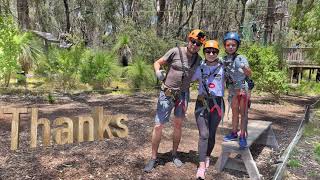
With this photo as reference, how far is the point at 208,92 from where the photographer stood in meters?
4.89

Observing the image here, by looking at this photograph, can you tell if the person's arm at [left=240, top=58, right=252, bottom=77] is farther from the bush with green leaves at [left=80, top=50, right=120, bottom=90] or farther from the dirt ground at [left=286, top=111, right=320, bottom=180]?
the bush with green leaves at [left=80, top=50, right=120, bottom=90]

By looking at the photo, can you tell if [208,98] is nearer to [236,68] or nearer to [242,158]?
[236,68]

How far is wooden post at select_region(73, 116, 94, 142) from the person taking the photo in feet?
16.8

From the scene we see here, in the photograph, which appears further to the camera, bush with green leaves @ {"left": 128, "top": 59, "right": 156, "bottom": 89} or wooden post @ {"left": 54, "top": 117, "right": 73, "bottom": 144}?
bush with green leaves @ {"left": 128, "top": 59, "right": 156, "bottom": 89}

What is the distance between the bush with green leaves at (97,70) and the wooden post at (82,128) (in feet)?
27.4

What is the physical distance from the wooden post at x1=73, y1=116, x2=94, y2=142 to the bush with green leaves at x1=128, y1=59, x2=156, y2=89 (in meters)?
9.03

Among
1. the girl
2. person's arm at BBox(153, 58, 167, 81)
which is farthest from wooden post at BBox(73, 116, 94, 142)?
the girl

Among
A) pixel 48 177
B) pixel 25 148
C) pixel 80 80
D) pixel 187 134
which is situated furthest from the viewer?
pixel 80 80

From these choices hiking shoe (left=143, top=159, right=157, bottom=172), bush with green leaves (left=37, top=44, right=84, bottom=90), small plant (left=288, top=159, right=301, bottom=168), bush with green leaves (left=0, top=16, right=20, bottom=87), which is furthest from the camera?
bush with green leaves (left=37, top=44, right=84, bottom=90)

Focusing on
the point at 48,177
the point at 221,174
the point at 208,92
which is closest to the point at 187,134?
the point at 221,174

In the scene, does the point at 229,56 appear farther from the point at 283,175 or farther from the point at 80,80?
the point at 80,80

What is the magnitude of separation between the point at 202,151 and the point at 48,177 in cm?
186

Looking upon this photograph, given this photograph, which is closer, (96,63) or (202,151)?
(202,151)

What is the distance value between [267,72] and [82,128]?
8756mm
